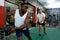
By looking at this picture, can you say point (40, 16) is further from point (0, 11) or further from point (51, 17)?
point (51, 17)

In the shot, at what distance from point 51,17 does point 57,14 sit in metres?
0.55

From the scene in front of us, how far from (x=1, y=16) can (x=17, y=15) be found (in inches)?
30.7

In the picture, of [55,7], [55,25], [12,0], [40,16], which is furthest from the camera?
[55,7]

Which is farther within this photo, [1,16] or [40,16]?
[40,16]

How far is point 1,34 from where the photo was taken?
3617 millimetres

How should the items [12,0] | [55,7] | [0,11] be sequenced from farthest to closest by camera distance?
[55,7], [12,0], [0,11]

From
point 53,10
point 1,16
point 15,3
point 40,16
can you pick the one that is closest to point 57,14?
point 53,10

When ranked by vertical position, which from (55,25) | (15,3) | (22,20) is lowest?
(55,25)

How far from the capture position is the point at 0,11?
3.89 meters

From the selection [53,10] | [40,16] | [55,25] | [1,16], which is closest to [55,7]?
[53,10]

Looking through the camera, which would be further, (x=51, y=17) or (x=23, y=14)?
(x=51, y=17)

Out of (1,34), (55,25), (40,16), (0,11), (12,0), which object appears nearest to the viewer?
(1,34)

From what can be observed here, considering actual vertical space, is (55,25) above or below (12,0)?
below

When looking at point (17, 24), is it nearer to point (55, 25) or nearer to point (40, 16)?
point (40, 16)
